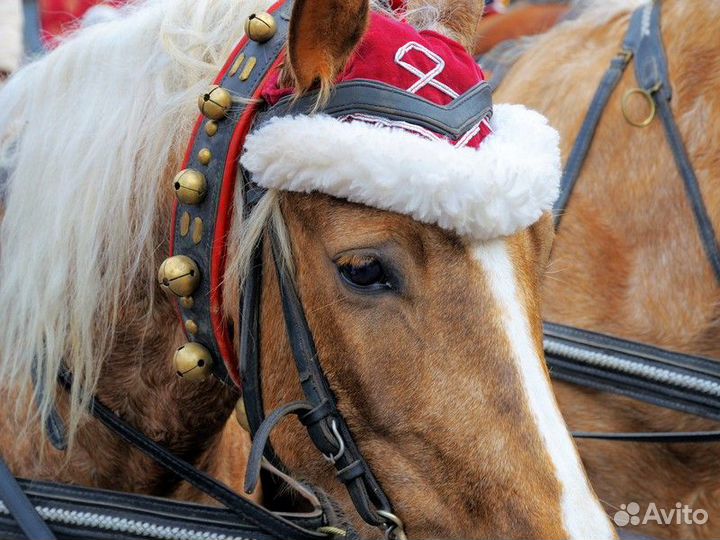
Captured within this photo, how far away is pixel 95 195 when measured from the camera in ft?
4.85

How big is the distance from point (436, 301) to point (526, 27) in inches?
91.7

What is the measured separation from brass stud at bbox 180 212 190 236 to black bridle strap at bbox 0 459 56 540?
52 cm

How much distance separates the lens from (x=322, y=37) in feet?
4.29


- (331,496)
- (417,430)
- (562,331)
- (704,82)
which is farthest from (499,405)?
(704,82)

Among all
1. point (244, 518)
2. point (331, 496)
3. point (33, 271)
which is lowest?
point (244, 518)

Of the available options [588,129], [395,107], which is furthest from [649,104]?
[395,107]

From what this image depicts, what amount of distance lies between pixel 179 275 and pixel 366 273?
0.99ft

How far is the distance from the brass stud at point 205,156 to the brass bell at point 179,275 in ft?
0.47

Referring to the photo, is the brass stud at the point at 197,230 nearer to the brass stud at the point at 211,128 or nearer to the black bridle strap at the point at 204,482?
the brass stud at the point at 211,128

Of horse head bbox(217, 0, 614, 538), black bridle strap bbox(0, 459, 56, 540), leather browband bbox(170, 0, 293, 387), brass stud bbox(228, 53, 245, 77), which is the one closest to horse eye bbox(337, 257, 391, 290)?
horse head bbox(217, 0, 614, 538)

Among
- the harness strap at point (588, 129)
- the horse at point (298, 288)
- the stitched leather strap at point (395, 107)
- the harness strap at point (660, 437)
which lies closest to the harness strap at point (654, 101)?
the harness strap at point (588, 129)

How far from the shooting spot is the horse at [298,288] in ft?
4.12

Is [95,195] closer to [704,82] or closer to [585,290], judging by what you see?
[585,290]

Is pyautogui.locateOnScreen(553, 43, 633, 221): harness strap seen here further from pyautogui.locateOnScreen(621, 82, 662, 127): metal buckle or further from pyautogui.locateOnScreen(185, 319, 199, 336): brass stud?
pyautogui.locateOnScreen(185, 319, 199, 336): brass stud
